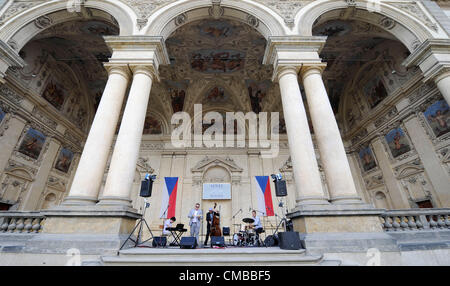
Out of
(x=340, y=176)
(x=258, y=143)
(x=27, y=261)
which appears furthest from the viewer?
(x=258, y=143)

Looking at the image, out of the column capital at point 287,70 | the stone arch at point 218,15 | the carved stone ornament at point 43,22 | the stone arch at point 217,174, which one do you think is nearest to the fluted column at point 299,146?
the column capital at point 287,70

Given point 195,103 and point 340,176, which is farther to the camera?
point 195,103

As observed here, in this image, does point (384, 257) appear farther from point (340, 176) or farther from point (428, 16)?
point (428, 16)

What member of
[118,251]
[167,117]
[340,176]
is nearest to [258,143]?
[167,117]

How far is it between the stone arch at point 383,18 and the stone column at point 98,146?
6601 mm

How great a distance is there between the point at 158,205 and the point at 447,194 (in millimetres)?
13846

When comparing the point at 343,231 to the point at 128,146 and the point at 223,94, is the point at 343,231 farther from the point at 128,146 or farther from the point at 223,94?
the point at 223,94

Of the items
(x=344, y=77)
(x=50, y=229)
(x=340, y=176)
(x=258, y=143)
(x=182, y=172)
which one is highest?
(x=344, y=77)

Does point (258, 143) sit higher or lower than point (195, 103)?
lower

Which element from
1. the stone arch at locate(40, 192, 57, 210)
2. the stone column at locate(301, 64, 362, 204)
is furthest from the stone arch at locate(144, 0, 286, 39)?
the stone arch at locate(40, 192, 57, 210)

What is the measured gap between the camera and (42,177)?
10945 mm

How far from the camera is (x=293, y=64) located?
6566mm

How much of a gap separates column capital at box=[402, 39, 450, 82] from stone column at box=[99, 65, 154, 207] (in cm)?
970
